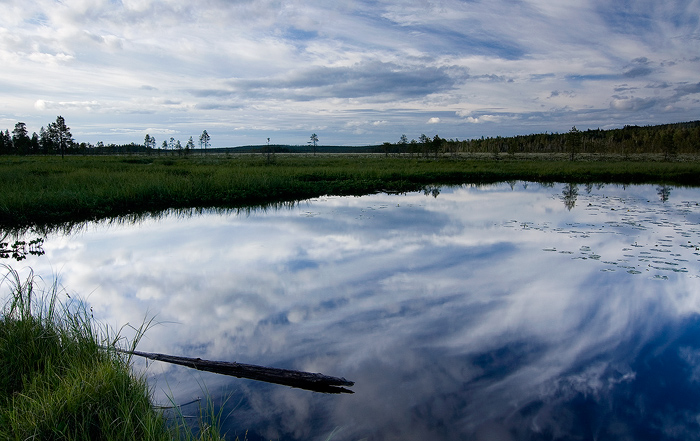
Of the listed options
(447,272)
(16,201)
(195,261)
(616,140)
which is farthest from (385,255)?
(616,140)

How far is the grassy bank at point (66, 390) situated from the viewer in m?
3.27

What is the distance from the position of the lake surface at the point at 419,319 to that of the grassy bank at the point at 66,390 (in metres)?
0.74

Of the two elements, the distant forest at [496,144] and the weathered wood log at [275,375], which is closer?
the weathered wood log at [275,375]

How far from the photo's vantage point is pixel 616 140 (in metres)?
120

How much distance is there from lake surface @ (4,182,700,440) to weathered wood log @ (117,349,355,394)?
11cm

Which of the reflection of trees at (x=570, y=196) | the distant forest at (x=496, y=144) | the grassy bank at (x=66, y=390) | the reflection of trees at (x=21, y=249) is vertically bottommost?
the reflection of trees at (x=21, y=249)

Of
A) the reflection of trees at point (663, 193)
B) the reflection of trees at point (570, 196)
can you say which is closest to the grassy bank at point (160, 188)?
the reflection of trees at point (663, 193)

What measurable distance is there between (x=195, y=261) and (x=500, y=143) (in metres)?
141

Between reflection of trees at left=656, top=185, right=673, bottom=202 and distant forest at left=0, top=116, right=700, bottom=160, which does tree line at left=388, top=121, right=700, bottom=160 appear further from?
reflection of trees at left=656, top=185, right=673, bottom=202

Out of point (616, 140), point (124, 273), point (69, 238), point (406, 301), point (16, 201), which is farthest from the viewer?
point (616, 140)

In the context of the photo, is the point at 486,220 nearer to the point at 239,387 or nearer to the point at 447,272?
Result: the point at 447,272

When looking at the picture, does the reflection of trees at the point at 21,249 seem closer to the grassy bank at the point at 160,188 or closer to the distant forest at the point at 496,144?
the grassy bank at the point at 160,188

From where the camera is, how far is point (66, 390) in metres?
3.54

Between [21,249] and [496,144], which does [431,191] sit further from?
[496,144]
